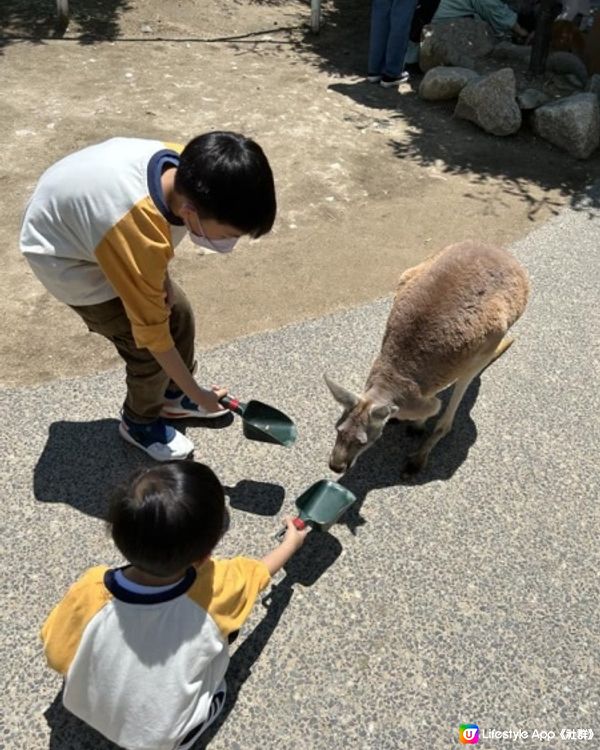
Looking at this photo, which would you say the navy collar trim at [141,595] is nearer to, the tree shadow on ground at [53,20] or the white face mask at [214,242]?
the white face mask at [214,242]

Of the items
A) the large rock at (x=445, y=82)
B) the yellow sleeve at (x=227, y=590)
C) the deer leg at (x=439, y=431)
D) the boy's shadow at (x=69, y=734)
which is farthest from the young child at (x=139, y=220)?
the large rock at (x=445, y=82)

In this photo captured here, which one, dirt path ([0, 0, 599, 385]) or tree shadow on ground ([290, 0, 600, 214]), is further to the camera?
tree shadow on ground ([290, 0, 600, 214])

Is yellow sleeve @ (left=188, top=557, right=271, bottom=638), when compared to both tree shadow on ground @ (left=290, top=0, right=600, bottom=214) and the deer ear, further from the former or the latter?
tree shadow on ground @ (left=290, top=0, right=600, bottom=214)

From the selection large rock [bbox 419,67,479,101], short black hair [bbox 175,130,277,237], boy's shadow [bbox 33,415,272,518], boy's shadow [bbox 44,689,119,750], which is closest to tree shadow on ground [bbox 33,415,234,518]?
boy's shadow [bbox 33,415,272,518]

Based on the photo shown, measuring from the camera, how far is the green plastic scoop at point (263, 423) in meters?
3.29

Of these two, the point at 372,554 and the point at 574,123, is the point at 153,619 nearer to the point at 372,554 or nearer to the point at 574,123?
the point at 372,554

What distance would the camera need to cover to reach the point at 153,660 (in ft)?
6.51

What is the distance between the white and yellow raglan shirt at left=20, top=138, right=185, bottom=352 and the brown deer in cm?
103

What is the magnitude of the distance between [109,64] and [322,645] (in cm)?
759

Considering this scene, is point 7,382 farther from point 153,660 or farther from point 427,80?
point 427,80

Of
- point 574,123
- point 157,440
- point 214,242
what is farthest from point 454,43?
point 214,242

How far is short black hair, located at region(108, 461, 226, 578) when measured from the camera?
187 cm

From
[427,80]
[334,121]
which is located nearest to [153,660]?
[334,121]

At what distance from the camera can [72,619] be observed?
6.83ft
